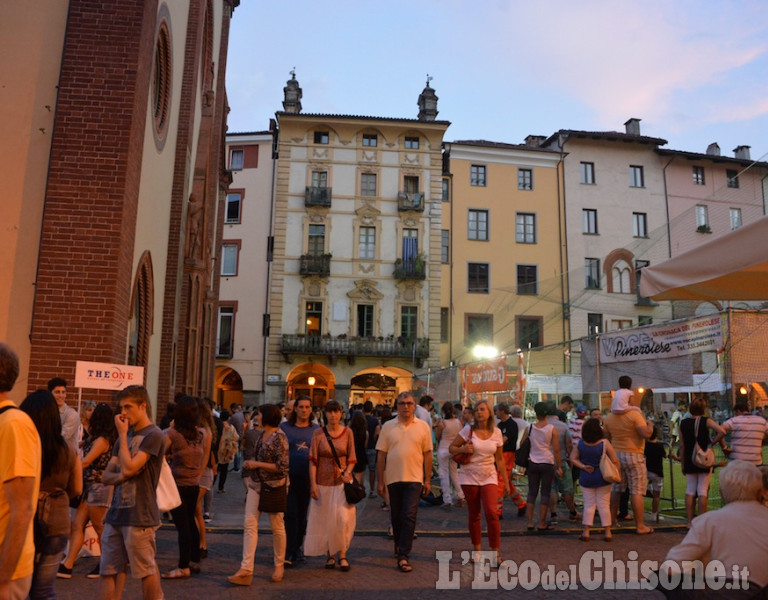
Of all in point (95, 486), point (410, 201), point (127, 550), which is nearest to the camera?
point (127, 550)

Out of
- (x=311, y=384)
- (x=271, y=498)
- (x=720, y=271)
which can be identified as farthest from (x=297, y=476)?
(x=311, y=384)

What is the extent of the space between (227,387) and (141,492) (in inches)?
1321

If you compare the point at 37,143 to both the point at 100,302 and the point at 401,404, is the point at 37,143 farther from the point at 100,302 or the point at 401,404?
the point at 401,404

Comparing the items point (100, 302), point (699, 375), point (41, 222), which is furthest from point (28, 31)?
point (699, 375)

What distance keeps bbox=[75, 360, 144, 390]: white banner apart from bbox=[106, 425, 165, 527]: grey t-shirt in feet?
9.92

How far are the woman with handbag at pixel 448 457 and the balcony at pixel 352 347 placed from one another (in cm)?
2212

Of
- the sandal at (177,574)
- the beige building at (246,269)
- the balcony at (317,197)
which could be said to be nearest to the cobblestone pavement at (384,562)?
the sandal at (177,574)

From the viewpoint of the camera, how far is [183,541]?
686 centimetres

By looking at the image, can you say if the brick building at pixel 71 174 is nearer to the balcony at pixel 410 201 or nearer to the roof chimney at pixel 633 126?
the balcony at pixel 410 201

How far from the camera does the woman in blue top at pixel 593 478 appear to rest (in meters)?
8.88

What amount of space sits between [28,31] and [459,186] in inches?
1179

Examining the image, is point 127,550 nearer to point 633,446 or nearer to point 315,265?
point 633,446

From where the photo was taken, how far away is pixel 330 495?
290 inches

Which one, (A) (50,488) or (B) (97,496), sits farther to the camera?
(B) (97,496)
